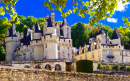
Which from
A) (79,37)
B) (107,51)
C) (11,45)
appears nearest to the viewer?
(107,51)

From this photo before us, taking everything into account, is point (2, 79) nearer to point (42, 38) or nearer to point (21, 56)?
point (42, 38)

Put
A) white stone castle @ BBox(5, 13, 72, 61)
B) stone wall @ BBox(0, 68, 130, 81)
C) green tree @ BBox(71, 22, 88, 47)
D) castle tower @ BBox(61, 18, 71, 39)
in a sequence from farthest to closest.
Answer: green tree @ BBox(71, 22, 88, 47) < castle tower @ BBox(61, 18, 71, 39) < white stone castle @ BBox(5, 13, 72, 61) < stone wall @ BBox(0, 68, 130, 81)

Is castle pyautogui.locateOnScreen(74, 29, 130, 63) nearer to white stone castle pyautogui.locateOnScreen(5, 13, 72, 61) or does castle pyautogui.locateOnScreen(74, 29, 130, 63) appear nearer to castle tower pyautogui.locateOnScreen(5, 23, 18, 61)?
white stone castle pyautogui.locateOnScreen(5, 13, 72, 61)

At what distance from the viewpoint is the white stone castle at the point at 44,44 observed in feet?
190

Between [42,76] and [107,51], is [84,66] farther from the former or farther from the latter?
[107,51]

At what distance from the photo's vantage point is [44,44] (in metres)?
58.1

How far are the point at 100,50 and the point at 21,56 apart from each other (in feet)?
61.8

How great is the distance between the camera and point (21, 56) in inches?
2489

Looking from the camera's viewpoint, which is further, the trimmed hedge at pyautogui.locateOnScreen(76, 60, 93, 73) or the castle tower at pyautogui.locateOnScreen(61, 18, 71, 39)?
the castle tower at pyautogui.locateOnScreen(61, 18, 71, 39)

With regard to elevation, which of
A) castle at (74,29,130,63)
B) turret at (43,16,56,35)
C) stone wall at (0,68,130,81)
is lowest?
stone wall at (0,68,130,81)

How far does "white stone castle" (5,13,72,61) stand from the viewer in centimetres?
5778

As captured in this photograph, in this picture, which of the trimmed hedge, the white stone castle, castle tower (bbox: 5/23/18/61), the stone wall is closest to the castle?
the white stone castle

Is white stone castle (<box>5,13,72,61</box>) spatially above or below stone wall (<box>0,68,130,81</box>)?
above

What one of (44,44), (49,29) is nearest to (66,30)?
(49,29)
